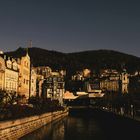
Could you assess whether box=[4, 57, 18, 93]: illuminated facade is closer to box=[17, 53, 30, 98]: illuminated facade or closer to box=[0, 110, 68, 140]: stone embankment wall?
box=[17, 53, 30, 98]: illuminated facade

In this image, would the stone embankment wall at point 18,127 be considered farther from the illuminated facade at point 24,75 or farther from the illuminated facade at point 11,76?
the illuminated facade at point 24,75

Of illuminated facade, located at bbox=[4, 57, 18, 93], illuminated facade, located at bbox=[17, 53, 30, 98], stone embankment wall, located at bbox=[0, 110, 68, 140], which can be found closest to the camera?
stone embankment wall, located at bbox=[0, 110, 68, 140]

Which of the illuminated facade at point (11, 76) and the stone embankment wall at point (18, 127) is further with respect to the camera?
the illuminated facade at point (11, 76)

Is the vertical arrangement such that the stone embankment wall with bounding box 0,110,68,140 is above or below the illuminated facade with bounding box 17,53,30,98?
below

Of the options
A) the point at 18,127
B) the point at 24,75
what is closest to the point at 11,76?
the point at 24,75

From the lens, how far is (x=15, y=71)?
118m

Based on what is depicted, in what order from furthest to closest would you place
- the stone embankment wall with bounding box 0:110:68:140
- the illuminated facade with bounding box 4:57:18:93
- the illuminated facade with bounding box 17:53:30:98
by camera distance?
the illuminated facade with bounding box 17:53:30:98 → the illuminated facade with bounding box 4:57:18:93 → the stone embankment wall with bounding box 0:110:68:140

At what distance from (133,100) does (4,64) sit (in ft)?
125

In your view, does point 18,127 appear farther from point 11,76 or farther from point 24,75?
point 24,75

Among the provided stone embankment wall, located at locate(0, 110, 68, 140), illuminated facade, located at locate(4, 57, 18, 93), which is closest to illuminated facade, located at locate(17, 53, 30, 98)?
illuminated facade, located at locate(4, 57, 18, 93)

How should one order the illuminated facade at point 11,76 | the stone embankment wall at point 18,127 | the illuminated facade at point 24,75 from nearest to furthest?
the stone embankment wall at point 18,127 → the illuminated facade at point 11,76 → the illuminated facade at point 24,75

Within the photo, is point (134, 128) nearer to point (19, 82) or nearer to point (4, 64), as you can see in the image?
point (4, 64)

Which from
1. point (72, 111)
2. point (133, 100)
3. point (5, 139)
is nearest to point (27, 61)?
point (133, 100)

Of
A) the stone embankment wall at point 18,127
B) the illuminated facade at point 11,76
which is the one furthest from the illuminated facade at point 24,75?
the stone embankment wall at point 18,127
